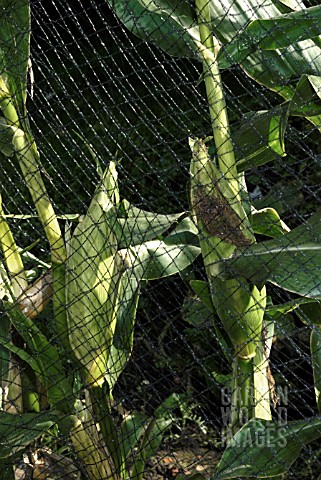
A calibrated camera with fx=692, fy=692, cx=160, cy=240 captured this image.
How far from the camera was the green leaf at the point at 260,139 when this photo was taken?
4.05 feet

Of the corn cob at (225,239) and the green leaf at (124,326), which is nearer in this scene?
the corn cob at (225,239)

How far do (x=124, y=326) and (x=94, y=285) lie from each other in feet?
0.49

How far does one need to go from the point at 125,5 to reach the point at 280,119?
392mm

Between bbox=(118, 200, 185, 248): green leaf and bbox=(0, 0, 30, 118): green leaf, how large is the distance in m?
0.29

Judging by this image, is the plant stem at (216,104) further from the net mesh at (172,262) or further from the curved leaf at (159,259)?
the curved leaf at (159,259)

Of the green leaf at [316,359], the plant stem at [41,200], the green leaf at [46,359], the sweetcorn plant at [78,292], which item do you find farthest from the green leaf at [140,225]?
the green leaf at [316,359]

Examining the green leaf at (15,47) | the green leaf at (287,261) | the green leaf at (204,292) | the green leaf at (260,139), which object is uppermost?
the green leaf at (15,47)

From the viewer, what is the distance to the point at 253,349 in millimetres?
1217

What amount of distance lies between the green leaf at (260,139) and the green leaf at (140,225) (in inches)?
6.9

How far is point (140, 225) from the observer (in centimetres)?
143

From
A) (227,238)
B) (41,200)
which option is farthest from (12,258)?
(227,238)

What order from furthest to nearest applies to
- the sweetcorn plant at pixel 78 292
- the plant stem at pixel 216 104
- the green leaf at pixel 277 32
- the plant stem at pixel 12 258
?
the plant stem at pixel 12 258 < the sweetcorn plant at pixel 78 292 < the plant stem at pixel 216 104 < the green leaf at pixel 277 32

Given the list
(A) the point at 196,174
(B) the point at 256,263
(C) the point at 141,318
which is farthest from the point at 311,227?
(C) the point at 141,318

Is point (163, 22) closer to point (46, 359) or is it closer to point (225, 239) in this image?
point (225, 239)
